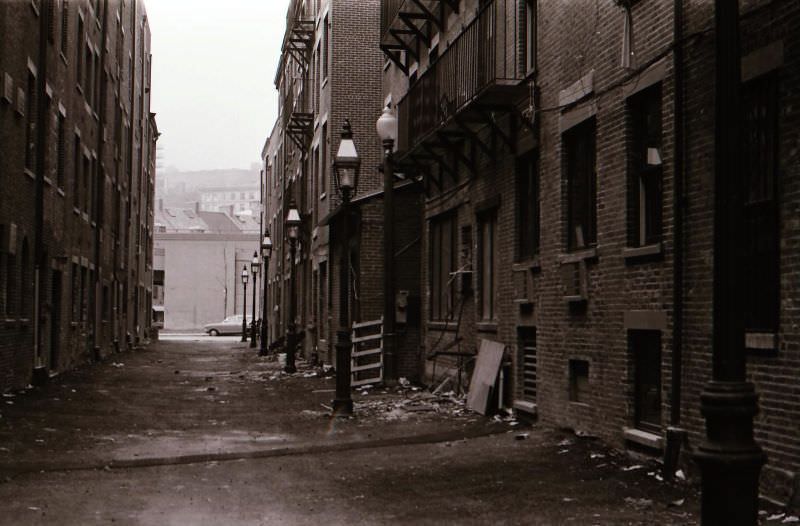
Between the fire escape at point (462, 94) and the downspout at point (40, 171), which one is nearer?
the fire escape at point (462, 94)

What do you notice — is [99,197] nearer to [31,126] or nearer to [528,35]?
[31,126]

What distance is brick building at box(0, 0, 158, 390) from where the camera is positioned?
778 inches

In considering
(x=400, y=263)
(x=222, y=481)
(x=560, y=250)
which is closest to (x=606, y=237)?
(x=560, y=250)

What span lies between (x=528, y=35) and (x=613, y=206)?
470 cm

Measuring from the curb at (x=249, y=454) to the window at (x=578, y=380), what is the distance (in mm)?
1178

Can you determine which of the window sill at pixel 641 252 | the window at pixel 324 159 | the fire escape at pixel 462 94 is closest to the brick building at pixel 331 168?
the window at pixel 324 159

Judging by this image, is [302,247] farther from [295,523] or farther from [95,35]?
[295,523]

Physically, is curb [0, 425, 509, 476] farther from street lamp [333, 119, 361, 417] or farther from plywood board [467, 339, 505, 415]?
street lamp [333, 119, 361, 417]

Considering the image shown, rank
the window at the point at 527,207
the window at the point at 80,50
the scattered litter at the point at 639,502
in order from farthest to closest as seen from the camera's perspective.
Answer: the window at the point at 80,50 → the window at the point at 527,207 → the scattered litter at the point at 639,502

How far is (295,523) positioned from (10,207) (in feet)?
43.2

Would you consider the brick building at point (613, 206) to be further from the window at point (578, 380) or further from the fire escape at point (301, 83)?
the fire escape at point (301, 83)

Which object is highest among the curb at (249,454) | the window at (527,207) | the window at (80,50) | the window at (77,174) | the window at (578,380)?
the window at (80,50)

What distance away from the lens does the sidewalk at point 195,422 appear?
12.4 m

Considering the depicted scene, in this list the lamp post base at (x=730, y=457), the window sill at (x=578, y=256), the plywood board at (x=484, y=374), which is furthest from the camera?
the plywood board at (x=484, y=374)
